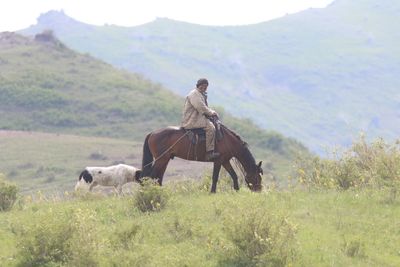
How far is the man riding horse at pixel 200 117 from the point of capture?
15531 millimetres

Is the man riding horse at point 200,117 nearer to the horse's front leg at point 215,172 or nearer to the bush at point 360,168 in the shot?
the horse's front leg at point 215,172

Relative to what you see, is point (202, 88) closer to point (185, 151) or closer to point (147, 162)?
point (185, 151)

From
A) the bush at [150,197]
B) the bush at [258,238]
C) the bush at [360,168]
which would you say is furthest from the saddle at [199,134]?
the bush at [258,238]

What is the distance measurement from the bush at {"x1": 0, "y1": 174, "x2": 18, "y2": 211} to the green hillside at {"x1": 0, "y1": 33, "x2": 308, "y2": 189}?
200ft

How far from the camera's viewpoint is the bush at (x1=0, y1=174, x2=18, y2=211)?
1504 cm

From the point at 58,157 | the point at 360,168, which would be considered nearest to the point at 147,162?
the point at 360,168

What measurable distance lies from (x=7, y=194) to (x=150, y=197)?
3.45 meters

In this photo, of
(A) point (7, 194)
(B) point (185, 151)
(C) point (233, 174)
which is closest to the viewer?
(A) point (7, 194)

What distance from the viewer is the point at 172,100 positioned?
4808 inches

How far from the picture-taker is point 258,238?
411 inches

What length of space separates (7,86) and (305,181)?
96.2 m

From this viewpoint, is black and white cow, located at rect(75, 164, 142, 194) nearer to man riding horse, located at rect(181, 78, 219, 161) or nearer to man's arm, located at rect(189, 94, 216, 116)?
man riding horse, located at rect(181, 78, 219, 161)

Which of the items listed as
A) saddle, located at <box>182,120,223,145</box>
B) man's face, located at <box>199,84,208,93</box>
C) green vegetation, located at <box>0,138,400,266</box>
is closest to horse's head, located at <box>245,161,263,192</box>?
green vegetation, located at <box>0,138,400,266</box>

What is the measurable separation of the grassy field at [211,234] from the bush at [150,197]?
0.09ft
